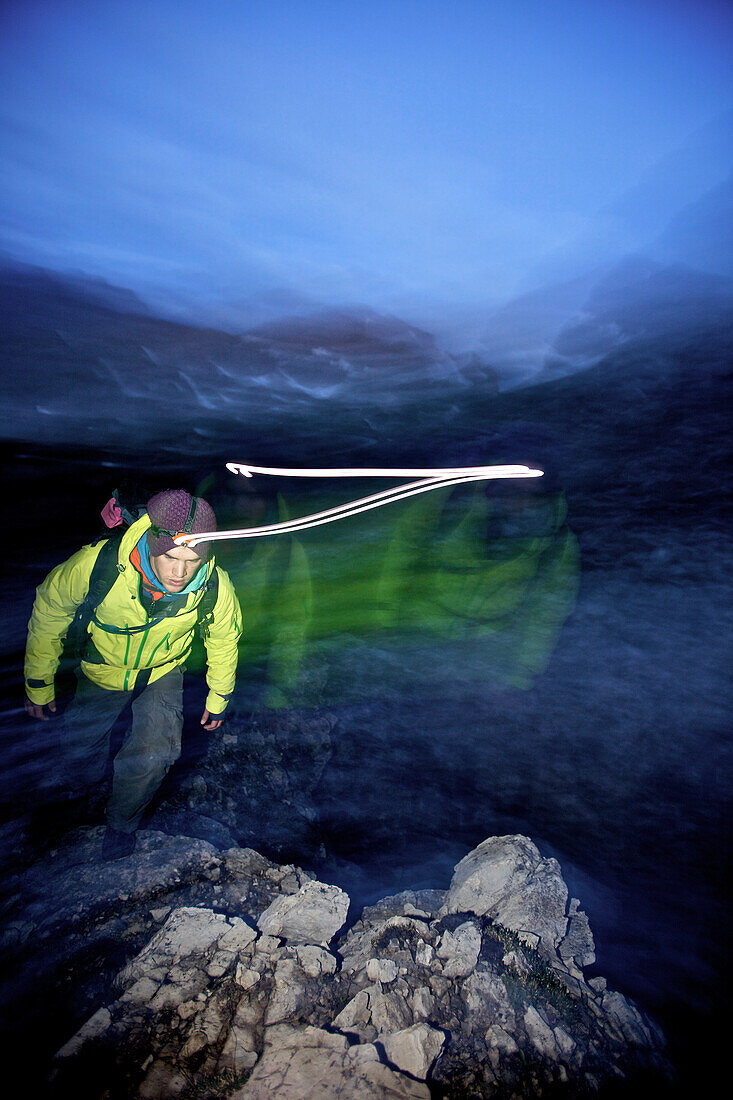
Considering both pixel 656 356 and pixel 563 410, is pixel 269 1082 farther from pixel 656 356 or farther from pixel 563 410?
pixel 656 356

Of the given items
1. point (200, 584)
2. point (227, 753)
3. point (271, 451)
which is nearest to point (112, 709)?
point (227, 753)

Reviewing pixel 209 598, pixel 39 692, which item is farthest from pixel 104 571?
pixel 39 692

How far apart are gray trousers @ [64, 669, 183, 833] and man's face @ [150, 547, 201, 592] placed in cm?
61

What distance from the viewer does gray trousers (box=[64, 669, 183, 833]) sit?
211 cm

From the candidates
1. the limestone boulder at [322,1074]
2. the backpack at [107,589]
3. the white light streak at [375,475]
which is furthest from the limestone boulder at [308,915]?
the white light streak at [375,475]

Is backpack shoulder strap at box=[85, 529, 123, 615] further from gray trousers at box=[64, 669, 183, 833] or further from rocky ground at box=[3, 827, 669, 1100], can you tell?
rocky ground at box=[3, 827, 669, 1100]

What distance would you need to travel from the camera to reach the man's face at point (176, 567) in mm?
1848

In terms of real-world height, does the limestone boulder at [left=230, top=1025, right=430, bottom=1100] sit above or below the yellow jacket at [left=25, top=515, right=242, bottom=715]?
below

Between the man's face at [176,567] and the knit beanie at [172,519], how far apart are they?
0.02m

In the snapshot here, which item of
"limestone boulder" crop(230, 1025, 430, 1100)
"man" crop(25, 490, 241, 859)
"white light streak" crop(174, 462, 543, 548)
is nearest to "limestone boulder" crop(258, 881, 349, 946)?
"limestone boulder" crop(230, 1025, 430, 1100)

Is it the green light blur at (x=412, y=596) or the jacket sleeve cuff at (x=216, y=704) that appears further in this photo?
the green light blur at (x=412, y=596)

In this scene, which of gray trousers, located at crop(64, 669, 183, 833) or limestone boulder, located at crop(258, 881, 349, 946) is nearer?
limestone boulder, located at crop(258, 881, 349, 946)

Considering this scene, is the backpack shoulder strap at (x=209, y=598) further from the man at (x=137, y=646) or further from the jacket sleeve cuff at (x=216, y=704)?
the jacket sleeve cuff at (x=216, y=704)

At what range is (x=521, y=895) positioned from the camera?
1.78 m
